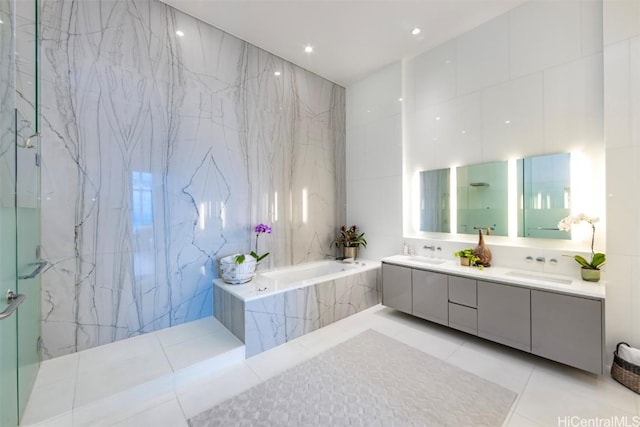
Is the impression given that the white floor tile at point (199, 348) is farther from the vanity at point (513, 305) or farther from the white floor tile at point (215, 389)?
the vanity at point (513, 305)

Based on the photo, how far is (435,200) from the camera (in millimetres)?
3449

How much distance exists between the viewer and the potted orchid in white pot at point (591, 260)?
7.22 ft

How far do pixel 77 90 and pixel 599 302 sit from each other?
15.2 ft

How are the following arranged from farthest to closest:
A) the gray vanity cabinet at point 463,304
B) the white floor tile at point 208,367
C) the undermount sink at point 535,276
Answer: the gray vanity cabinet at point 463,304 < the undermount sink at point 535,276 < the white floor tile at point 208,367

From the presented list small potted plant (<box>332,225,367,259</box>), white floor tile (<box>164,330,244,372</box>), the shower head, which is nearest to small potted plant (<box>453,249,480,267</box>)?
small potted plant (<box>332,225,367,259</box>)

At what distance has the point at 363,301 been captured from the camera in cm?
349

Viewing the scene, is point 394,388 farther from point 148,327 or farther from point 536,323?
point 148,327

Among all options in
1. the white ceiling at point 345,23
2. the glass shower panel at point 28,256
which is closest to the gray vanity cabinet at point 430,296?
the white ceiling at point 345,23

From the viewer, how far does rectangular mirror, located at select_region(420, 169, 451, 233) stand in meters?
3.35

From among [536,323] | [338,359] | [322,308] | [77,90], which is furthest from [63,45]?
[536,323]

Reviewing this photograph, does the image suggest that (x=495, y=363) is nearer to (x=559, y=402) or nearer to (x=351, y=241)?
(x=559, y=402)

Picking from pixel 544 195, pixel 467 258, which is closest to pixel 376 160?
pixel 467 258

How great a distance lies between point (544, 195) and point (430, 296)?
5.13 feet

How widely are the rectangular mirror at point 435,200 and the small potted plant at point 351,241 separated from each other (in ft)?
3.40
